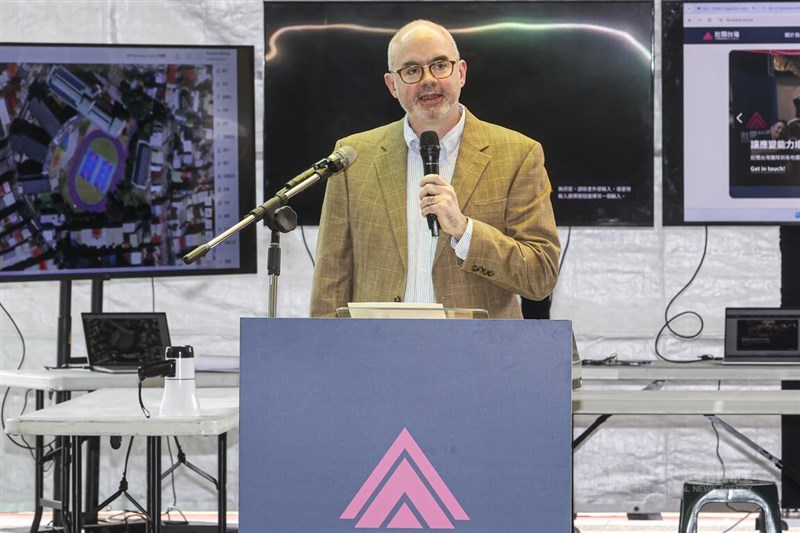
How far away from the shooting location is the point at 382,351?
5.35 ft

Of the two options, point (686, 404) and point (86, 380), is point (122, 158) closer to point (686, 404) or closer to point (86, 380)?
point (86, 380)

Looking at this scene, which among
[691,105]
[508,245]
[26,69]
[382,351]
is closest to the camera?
[382,351]

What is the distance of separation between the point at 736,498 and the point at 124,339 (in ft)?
7.01

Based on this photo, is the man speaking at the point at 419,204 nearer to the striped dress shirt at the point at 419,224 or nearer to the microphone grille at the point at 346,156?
the striped dress shirt at the point at 419,224

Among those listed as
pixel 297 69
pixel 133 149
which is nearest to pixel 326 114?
pixel 297 69

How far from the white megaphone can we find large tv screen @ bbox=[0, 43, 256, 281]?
64.1 inches

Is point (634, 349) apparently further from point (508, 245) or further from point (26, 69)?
point (26, 69)

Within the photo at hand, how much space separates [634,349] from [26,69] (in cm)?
267

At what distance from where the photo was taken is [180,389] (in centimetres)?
245

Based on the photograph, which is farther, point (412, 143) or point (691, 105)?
point (691, 105)

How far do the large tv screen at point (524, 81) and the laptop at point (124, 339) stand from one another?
956 millimetres

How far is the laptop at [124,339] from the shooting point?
150 inches

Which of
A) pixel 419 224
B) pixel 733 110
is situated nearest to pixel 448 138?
pixel 419 224

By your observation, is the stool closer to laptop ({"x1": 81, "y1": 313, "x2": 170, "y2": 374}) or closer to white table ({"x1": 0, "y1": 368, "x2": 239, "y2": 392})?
white table ({"x1": 0, "y1": 368, "x2": 239, "y2": 392})
